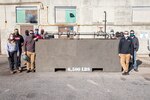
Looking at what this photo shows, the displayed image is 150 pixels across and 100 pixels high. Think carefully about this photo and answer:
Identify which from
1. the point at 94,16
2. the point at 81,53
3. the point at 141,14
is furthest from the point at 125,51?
the point at 141,14

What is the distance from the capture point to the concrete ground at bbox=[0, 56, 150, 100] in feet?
26.5

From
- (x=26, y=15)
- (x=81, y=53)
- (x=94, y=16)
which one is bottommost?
(x=81, y=53)

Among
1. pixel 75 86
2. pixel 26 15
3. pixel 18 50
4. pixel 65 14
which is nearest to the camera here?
pixel 75 86

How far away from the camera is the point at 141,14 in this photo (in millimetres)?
20203

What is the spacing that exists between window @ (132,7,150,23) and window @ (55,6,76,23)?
176 inches

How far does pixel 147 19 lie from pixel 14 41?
11635 mm

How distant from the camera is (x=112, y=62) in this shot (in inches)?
478

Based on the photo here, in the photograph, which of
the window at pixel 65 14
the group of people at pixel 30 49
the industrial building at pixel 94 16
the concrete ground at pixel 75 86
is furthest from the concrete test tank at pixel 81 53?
the window at pixel 65 14

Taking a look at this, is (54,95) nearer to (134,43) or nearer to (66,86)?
(66,86)

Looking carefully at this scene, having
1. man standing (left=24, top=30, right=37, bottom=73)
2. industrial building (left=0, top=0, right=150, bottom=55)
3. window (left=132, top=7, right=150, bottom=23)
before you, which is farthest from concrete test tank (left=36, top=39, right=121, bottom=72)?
window (left=132, top=7, right=150, bottom=23)

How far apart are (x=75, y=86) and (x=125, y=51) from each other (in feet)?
10.4

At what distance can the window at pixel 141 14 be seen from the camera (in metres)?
20.2

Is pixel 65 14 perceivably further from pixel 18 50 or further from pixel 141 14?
pixel 18 50

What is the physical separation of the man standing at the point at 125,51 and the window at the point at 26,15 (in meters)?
10.7
